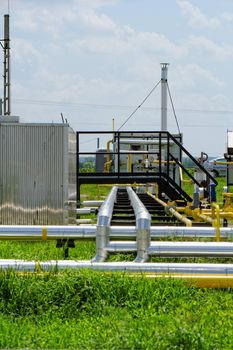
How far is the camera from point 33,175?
1252 cm

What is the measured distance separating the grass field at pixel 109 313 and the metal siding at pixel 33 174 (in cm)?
528

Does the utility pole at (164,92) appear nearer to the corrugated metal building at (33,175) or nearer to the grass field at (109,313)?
the corrugated metal building at (33,175)

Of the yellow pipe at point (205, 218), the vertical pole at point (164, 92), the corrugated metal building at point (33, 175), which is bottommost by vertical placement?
the yellow pipe at point (205, 218)

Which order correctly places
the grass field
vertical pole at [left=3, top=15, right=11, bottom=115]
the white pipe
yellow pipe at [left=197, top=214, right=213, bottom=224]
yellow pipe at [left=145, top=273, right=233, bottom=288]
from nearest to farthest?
the grass field → yellow pipe at [left=145, top=273, right=233, bottom=288] → the white pipe → yellow pipe at [left=197, top=214, right=213, bottom=224] → vertical pole at [left=3, top=15, right=11, bottom=115]

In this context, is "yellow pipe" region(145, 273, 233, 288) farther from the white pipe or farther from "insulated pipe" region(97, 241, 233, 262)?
"insulated pipe" region(97, 241, 233, 262)

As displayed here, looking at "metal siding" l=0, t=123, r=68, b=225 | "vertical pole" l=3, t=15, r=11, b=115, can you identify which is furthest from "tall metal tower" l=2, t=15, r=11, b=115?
"metal siding" l=0, t=123, r=68, b=225

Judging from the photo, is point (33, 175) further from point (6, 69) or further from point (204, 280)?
point (6, 69)

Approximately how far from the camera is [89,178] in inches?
652

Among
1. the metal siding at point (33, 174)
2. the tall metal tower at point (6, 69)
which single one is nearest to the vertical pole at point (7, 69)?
the tall metal tower at point (6, 69)

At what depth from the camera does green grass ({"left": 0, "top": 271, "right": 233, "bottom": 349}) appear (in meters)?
5.43

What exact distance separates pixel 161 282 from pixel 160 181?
955 cm

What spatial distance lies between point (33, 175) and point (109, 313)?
6350 mm

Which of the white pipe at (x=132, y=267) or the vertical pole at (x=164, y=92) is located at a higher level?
the vertical pole at (x=164, y=92)

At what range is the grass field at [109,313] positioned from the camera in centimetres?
543
